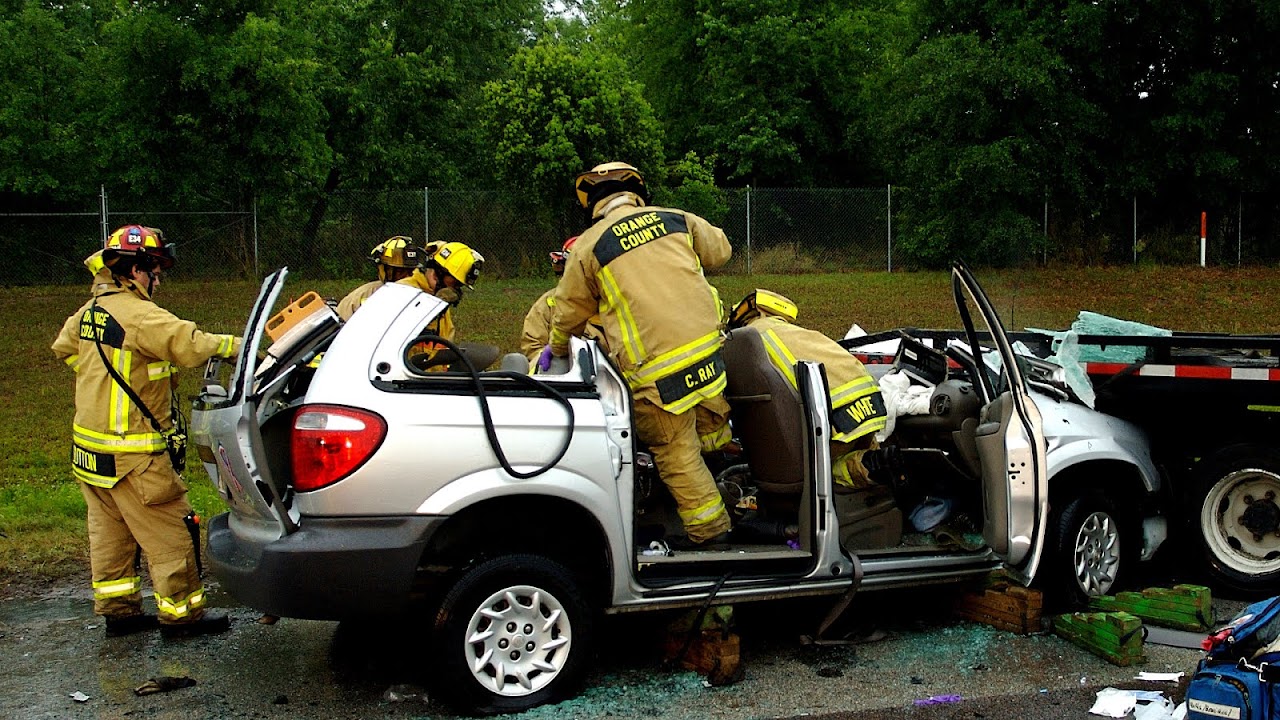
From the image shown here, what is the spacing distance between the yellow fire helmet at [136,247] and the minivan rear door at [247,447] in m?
1.20

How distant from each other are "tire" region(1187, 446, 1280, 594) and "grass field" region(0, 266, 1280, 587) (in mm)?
3104

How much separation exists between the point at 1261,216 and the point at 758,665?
2162 cm

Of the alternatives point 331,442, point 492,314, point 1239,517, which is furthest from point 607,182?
point 492,314

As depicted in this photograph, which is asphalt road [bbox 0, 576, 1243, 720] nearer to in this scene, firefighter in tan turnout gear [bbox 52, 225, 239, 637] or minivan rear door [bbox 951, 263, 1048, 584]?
firefighter in tan turnout gear [bbox 52, 225, 239, 637]

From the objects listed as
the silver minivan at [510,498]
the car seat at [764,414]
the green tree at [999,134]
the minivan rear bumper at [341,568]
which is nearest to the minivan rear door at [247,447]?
the silver minivan at [510,498]

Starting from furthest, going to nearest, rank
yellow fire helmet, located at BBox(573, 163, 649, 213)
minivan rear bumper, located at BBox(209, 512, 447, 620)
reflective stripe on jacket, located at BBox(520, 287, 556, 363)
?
1. reflective stripe on jacket, located at BBox(520, 287, 556, 363)
2. yellow fire helmet, located at BBox(573, 163, 649, 213)
3. minivan rear bumper, located at BBox(209, 512, 447, 620)

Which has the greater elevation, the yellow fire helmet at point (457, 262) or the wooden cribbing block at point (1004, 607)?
the yellow fire helmet at point (457, 262)

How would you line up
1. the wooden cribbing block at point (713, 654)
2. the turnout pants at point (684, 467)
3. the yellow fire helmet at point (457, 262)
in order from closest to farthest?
the wooden cribbing block at point (713, 654)
the turnout pants at point (684, 467)
the yellow fire helmet at point (457, 262)

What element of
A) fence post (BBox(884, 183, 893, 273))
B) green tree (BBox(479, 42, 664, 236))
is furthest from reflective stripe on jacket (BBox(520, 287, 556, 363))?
fence post (BBox(884, 183, 893, 273))

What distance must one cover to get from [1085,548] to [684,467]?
2.26 metres

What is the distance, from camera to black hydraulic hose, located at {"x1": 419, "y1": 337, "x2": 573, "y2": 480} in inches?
191

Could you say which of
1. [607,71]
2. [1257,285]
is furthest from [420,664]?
[1257,285]

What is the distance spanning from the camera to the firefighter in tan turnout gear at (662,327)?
540cm

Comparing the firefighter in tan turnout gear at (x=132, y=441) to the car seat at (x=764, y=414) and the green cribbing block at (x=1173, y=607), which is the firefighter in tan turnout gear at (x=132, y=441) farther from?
the green cribbing block at (x=1173, y=607)
